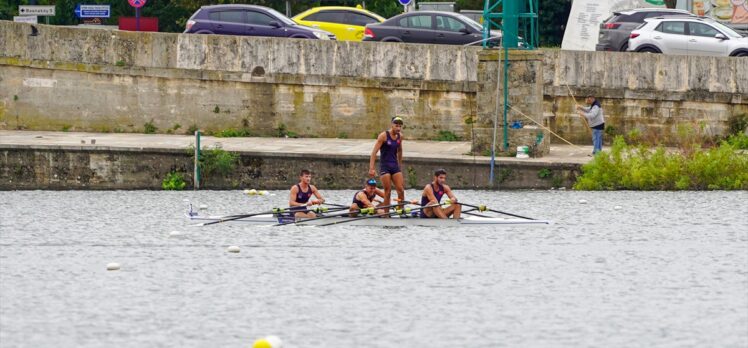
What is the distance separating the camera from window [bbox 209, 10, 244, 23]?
4269 cm

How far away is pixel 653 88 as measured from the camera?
3991 centimetres

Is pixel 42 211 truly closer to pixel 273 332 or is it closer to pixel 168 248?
pixel 168 248

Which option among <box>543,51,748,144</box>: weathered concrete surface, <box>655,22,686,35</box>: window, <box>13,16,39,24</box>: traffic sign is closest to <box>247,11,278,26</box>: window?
<box>13,16,39,24</box>: traffic sign

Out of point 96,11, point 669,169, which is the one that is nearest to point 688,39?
point 669,169

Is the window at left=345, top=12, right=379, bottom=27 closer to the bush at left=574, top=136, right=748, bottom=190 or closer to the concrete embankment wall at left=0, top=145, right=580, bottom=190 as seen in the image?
the concrete embankment wall at left=0, top=145, right=580, bottom=190

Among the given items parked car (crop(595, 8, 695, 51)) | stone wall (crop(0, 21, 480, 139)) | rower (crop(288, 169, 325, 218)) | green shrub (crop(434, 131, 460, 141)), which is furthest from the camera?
parked car (crop(595, 8, 695, 51))

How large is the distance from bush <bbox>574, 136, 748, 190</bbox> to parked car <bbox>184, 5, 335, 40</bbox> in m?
9.22

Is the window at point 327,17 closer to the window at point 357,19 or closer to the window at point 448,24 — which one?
the window at point 357,19

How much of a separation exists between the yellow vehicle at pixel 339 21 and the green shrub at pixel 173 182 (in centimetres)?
781

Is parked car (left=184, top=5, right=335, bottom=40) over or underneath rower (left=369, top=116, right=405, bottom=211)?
over

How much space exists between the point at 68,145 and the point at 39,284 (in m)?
12.3

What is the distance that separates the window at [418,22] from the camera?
4259cm

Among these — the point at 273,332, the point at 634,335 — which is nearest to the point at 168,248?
the point at 273,332

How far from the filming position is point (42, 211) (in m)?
36.4
